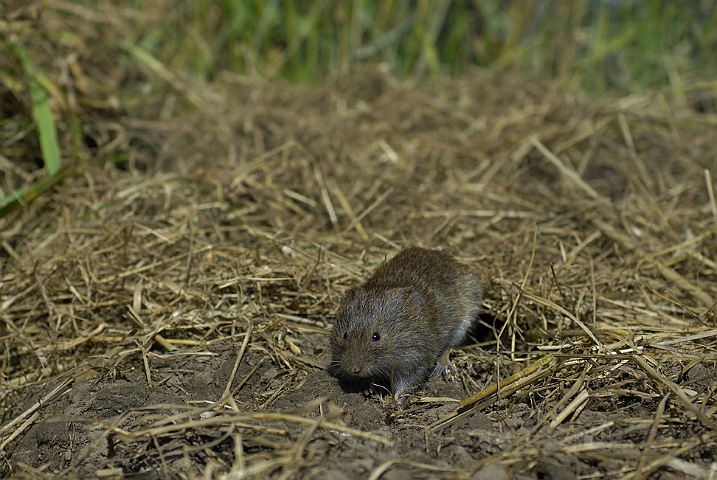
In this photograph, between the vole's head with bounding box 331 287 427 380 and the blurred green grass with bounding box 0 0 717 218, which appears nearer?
the vole's head with bounding box 331 287 427 380

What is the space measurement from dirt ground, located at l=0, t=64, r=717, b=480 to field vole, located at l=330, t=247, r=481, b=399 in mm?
161

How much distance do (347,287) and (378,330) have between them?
0.84 meters

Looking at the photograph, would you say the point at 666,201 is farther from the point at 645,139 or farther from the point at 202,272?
the point at 202,272

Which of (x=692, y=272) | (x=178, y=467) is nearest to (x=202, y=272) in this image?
(x=178, y=467)

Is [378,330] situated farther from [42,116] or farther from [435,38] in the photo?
[435,38]

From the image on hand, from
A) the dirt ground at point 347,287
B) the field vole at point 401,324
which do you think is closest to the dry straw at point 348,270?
the dirt ground at point 347,287

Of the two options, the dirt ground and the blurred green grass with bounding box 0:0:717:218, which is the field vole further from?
the blurred green grass with bounding box 0:0:717:218

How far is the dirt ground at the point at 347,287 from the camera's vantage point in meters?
2.87

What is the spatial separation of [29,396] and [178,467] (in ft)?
4.75

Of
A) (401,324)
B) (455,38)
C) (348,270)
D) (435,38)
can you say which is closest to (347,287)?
(348,270)

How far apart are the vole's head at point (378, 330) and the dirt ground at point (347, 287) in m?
0.21

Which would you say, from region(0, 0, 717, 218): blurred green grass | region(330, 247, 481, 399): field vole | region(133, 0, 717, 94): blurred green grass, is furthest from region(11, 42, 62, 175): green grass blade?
region(330, 247, 481, 399): field vole

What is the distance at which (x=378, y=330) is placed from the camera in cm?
348

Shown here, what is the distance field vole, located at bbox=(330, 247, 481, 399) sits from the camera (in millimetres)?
3453
